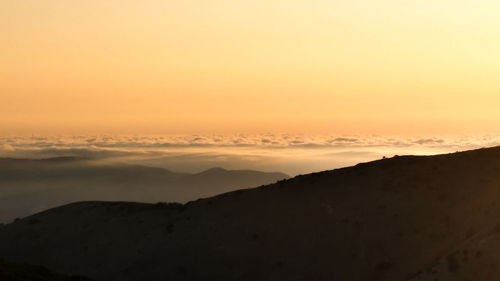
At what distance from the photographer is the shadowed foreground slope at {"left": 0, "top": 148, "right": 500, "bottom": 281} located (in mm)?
64062

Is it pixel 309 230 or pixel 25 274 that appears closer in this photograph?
A: pixel 25 274

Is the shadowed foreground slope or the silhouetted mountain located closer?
the silhouetted mountain

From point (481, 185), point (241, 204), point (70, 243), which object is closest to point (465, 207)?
point (481, 185)

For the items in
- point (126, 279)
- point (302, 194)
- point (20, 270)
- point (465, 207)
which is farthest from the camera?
point (302, 194)

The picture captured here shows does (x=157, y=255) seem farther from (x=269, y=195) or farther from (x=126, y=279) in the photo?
(x=269, y=195)

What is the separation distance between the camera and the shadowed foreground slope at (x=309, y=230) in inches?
2522

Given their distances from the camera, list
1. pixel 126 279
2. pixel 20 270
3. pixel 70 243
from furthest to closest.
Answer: pixel 70 243 → pixel 126 279 → pixel 20 270

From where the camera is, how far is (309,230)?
236ft

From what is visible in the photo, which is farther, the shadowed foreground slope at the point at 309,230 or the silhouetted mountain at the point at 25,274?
the shadowed foreground slope at the point at 309,230

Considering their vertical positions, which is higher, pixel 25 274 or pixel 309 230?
pixel 309 230

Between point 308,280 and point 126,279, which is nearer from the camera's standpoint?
point 308,280

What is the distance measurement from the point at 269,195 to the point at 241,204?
10.9 ft

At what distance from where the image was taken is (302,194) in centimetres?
7894

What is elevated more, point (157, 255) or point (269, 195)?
point (269, 195)
